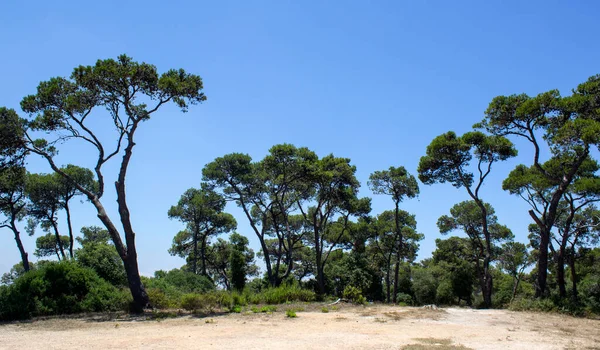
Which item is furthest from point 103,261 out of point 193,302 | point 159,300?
point 193,302

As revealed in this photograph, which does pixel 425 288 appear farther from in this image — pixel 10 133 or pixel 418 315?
pixel 10 133

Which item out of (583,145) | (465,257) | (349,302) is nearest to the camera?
(583,145)

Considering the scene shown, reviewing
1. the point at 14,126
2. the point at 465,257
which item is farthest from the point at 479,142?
the point at 14,126

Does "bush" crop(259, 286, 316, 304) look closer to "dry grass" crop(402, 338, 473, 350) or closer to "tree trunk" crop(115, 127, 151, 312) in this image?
"tree trunk" crop(115, 127, 151, 312)

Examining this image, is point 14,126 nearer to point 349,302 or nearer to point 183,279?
point 183,279

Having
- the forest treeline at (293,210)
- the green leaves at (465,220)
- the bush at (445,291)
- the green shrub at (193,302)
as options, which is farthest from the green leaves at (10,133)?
the bush at (445,291)

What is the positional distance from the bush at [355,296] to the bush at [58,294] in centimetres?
844

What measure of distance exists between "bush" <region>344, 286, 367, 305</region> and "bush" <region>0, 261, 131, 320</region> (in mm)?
8440

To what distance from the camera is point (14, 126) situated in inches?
556

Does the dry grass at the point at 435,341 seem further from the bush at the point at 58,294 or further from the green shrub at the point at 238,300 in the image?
the bush at the point at 58,294

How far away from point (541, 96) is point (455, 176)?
6572 mm

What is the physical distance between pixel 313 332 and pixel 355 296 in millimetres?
7829

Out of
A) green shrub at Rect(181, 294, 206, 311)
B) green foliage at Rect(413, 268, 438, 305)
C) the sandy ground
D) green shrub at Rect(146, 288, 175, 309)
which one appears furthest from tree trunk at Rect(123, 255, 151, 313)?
green foliage at Rect(413, 268, 438, 305)

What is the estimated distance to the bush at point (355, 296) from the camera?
15659 mm
